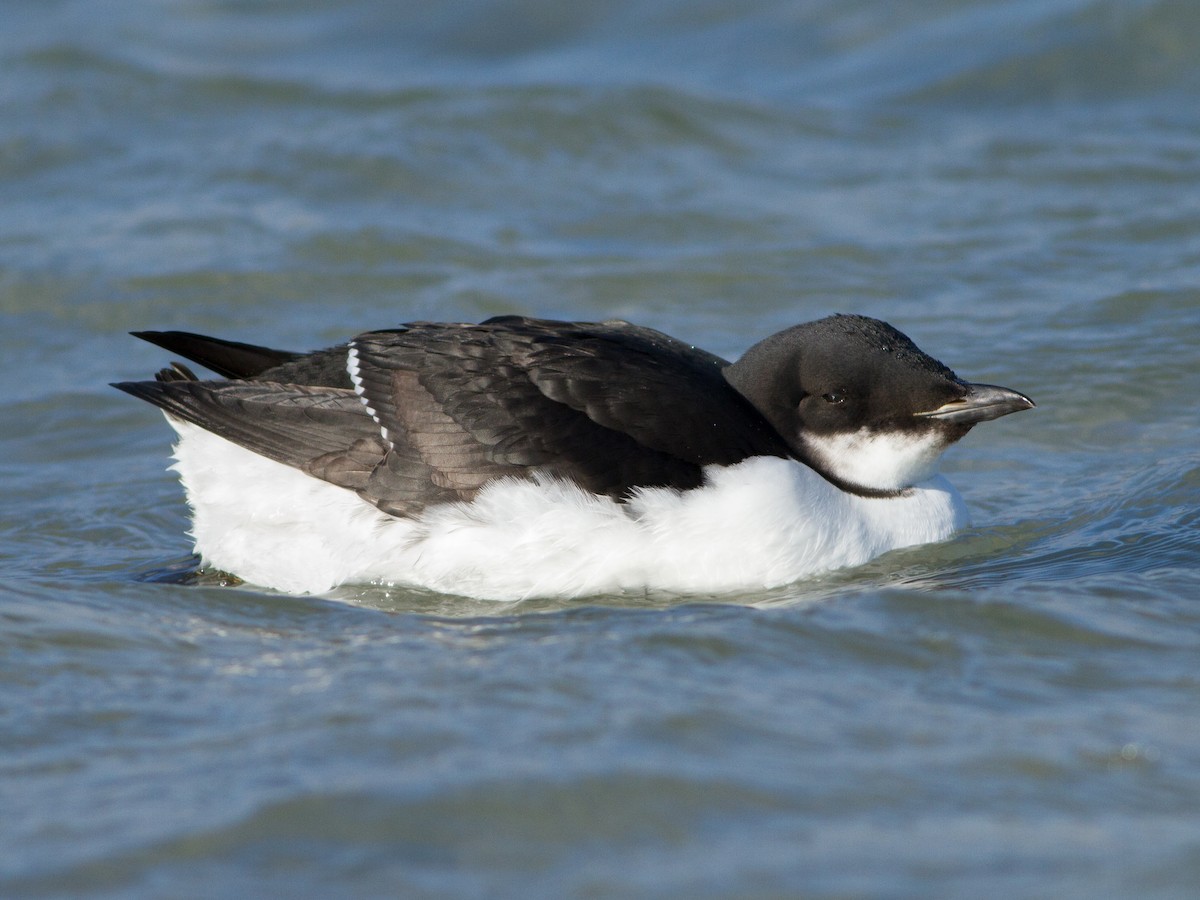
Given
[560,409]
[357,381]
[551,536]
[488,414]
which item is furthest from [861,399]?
[357,381]

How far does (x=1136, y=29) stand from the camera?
43.2 ft

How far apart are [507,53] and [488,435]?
9476 millimetres

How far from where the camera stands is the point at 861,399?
20.1 ft

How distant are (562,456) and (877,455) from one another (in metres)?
1.33

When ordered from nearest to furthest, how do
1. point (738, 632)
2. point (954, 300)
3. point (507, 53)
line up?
point (738, 632) < point (954, 300) < point (507, 53)

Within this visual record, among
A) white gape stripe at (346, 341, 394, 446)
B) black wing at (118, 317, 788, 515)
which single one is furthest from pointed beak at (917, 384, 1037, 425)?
white gape stripe at (346, 341, 394, 446)

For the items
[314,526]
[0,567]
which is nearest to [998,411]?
[314,526]

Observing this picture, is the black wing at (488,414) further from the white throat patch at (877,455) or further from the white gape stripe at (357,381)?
the white throat patch at (877,455)

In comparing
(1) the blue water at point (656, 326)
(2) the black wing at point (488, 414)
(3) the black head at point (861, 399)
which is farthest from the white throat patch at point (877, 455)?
(1) the blue water at point (656, 326)

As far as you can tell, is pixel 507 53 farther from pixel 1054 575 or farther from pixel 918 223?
pixel 1054 575

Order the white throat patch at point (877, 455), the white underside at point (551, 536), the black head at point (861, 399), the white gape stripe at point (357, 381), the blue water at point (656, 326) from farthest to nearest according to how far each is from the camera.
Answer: the white throat patch at point (877, 455) < the black head at point (861, 399) < the white gape stripe at point (357, 381) < the white underside at point (551, 536) < the blue water at point (656, 326)

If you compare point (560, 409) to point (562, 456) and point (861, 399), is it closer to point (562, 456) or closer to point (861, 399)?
point (562, 456)

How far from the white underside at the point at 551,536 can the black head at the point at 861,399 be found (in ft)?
0.66

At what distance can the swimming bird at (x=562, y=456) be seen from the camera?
18.9ft
